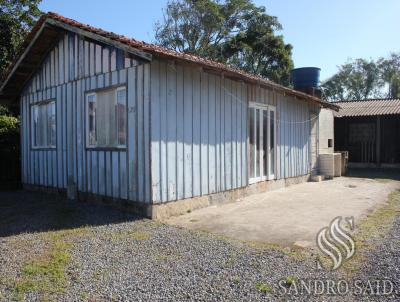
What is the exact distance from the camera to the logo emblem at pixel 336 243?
4624 millimetres

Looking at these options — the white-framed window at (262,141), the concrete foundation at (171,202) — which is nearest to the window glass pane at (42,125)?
the concrete foundation at (171,202)

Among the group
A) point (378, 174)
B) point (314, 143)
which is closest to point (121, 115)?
point (314, 143)

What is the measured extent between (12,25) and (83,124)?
845cm

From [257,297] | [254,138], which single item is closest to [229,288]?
[257,297]

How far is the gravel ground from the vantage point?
369cm

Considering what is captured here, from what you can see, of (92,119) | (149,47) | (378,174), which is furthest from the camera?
(378,174)

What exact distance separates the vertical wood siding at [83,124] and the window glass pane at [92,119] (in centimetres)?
22

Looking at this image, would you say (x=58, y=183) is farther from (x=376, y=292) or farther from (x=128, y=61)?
(x=376, y=292)

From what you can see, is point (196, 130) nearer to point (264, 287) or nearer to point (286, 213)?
point (286, 213)

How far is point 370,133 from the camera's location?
18938mm

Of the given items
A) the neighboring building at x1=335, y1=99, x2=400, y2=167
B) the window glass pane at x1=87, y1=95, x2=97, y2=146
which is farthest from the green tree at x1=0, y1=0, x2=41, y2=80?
the neighboring building at x1=335, y1=99, x2=400, y2=167

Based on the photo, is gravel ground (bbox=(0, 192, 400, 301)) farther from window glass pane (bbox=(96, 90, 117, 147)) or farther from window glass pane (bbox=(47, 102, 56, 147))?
window glass pane (bbox=(47, 102, 56, 147))

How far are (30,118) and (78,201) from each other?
3.49m

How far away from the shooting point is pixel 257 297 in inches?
140
